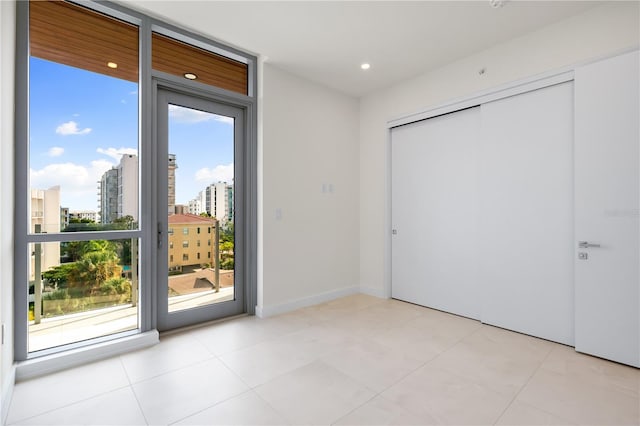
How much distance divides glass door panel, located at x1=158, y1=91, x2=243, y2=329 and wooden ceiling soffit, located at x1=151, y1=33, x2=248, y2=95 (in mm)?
256

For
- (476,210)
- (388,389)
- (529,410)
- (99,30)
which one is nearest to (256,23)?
(99,30)

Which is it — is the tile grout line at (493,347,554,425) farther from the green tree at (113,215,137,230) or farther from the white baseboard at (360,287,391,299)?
the green tree at (113,215,137,230)

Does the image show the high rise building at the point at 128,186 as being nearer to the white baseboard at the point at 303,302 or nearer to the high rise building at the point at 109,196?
the high rise building at the point at 109,196

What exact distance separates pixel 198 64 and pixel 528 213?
3850 mm

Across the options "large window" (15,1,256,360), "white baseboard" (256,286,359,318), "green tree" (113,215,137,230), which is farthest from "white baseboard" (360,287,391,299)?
"green tree" (113,215,137,230)

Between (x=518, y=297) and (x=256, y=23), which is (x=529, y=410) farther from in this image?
(x=256, y=23)

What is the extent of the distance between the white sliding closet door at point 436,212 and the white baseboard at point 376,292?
0.56 ft

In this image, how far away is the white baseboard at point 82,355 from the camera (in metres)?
2.30

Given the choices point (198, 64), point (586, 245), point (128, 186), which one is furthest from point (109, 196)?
point (586, 245)

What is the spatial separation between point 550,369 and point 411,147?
284 cm

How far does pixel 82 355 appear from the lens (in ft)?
8.26

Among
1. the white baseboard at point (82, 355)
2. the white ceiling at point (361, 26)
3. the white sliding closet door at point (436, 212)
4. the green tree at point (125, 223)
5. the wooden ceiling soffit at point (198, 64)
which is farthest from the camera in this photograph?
the white sliding closet door at point (436, 212)

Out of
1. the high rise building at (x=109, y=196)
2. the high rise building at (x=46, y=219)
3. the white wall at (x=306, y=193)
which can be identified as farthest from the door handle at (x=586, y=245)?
the high rise building at (x=46, y=219)

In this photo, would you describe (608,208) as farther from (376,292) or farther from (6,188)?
(6,188)
